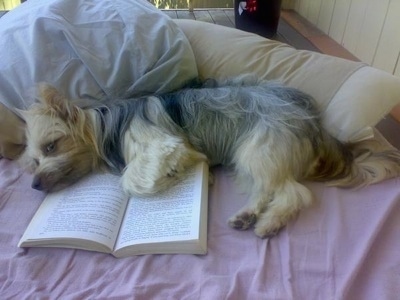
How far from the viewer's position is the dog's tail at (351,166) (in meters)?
1.21

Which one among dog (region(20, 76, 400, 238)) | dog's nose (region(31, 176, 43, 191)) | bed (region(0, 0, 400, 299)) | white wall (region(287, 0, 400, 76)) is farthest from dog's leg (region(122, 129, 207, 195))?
white wall (region(287, 0, 400, 76))

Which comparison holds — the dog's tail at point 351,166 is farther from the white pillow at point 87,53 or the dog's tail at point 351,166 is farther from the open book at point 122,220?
the white pillow at point 87,53

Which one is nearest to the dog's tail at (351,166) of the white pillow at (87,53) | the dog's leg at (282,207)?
the dog's leg at (282,207)

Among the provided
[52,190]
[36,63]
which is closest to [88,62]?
[36,63]

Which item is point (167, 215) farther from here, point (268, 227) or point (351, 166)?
point (351, 166)

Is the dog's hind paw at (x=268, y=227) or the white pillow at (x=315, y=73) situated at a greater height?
the white pillow at (x=315, y=73)

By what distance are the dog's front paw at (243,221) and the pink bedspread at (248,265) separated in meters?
0.02

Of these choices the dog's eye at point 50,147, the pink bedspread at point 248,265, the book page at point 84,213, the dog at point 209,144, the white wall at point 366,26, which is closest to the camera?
the pink bedspread at point 248,265

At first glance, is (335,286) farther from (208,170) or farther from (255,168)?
(208,170)

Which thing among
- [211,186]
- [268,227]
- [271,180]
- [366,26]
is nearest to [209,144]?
[211,186]

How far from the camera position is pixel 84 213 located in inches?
43.1

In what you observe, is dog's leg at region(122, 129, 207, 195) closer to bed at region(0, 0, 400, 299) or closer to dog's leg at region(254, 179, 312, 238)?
bed at region(0, 0, 400, 299)

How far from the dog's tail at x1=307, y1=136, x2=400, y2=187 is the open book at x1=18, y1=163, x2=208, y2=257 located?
366 millimetres

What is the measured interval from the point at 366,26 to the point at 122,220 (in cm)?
166
